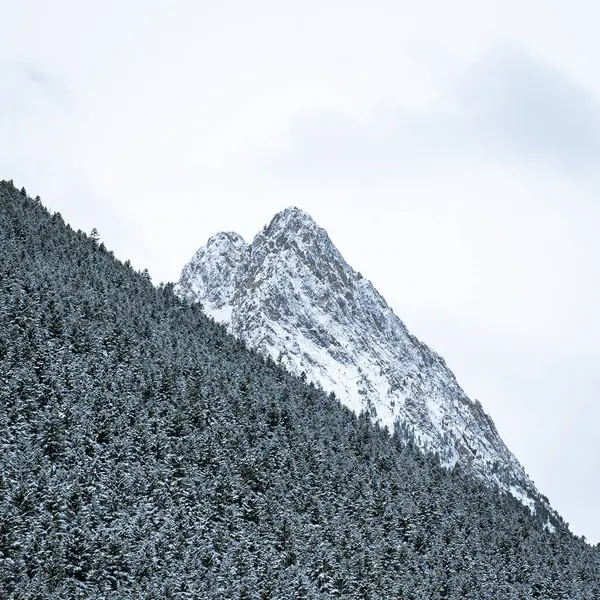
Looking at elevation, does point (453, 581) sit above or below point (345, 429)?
below

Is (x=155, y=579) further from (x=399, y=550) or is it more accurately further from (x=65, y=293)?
(x=65, y=293)

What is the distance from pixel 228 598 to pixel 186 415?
82.6 feet

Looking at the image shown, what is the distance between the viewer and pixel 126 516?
6269 cm

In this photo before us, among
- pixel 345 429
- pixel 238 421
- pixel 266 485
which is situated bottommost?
pixel 266 485

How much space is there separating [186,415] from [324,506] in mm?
15865

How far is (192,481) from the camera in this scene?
A: 73.6 m

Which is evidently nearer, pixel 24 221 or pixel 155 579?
pixel 155 579

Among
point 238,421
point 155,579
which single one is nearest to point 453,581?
point 238,421

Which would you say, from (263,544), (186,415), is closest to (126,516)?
(263,544)

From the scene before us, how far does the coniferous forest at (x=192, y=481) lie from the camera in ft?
196

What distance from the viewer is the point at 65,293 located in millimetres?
A: 97438

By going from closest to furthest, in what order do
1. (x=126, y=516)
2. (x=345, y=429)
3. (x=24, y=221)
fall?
(x=126, y=516) → (x=345, y=429) → (x=24, y=221)

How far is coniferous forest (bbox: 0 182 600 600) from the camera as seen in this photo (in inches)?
2346

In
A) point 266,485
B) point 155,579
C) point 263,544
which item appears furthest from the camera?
point 266,485
